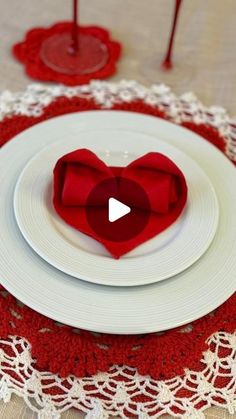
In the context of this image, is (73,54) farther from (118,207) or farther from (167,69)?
(118,207)

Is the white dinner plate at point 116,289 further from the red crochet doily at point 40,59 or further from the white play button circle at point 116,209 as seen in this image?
the red crochet doily at point 40,59

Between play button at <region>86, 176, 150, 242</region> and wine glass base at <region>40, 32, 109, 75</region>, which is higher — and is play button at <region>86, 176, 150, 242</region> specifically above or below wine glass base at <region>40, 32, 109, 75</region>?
below

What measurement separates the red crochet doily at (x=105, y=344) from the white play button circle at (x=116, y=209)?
0.46 ft

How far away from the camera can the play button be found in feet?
2.09

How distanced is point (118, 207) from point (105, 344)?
6.5 inches

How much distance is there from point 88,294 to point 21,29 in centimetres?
66

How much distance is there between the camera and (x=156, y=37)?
1.06 m

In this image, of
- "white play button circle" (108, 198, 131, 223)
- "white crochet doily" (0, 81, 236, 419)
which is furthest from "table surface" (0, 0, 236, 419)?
"white crochet doily" (0, 81, 236, 419)

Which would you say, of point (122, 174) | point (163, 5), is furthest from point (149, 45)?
point (122, 174)

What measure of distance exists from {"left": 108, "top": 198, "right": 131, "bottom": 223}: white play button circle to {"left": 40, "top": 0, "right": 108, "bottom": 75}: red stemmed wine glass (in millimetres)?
374

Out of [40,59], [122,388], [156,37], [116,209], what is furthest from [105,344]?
[156,37]

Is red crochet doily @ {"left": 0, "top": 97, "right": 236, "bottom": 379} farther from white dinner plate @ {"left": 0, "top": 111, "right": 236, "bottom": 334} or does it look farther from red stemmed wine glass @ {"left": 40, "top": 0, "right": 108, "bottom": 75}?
red stemmed wine glass @ {"left": 40, "top": 0, "right": 108, "bottom": 75}

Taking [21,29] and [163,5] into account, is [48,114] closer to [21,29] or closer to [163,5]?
[21,29]

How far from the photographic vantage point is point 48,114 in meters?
0.83
